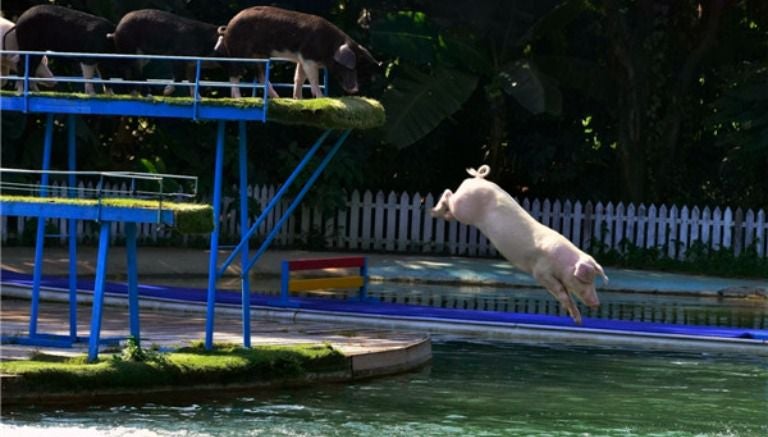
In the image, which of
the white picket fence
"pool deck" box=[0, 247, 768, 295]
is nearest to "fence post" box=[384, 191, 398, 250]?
the white picket fence

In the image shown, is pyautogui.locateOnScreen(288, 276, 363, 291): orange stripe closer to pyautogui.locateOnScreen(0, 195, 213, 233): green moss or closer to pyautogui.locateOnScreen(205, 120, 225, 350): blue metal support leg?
pyautogui.locateOnScreen(205, 120, 225, 350): blue metal support leg

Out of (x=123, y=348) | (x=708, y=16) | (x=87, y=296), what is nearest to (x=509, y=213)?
(x=123, y=348)

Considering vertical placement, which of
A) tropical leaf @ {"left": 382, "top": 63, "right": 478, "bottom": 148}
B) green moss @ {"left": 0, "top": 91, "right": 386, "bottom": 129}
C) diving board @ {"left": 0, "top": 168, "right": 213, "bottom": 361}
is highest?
tropical leaf @ {"left": 382, "top": 63, "right": 478, "bottom": 148}

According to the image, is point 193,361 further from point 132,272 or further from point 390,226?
point 390,226

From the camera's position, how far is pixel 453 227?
3225 centimetres

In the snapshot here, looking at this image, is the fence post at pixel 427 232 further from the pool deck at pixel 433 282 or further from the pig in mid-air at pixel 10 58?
the pig in mid-air at pixel 10 58

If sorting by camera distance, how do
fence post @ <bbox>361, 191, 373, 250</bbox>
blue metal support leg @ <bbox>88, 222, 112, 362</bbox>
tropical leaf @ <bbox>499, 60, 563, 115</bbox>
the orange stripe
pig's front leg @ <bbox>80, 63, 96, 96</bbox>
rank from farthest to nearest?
1. fence post @ <bbox>361, 191, 373, 250</bbox>
2. tropical leaf @ <bbox>499, 60, 563, 115</bbox>
3. the orange stripe
4. pig's front leg @ <bbox>80, 63, 96, 96</bbox>
5. blue metal support leg @ <bbox>88, 222, 112, 362</bbox>

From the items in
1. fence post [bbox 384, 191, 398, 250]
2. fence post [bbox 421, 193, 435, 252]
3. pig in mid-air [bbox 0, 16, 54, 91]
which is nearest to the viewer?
pig in mid-air [bbox 0, 16, 54, 91]

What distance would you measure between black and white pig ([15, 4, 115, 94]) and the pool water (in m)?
4.13

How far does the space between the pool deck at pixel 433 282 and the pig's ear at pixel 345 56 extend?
4.59 meters

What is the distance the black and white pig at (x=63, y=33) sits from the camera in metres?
16.9

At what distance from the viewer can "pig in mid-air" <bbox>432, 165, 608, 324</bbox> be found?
Answer: 14.3 m

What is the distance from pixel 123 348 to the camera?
16.3 m

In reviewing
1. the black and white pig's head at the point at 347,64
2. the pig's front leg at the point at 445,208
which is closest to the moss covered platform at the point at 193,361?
the pig's front leg at the point at 445,208
